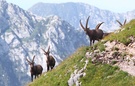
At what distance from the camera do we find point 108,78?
1026 inches

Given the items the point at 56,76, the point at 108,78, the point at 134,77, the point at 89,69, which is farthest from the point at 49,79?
the point at 134,77

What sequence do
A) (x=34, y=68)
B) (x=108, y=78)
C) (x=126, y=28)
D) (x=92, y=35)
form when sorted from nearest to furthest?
(x=108, y=78), (x=126, y=28), (x=92, y=35), (x=34, y=68)

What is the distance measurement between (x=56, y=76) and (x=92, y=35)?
1105 centimetres

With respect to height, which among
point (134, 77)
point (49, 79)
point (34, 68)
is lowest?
point (34, 68)

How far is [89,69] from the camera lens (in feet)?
92.7

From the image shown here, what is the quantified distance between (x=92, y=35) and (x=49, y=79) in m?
11.0

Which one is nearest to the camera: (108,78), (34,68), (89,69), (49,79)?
(108,78)

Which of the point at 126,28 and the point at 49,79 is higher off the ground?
the point at 126,28

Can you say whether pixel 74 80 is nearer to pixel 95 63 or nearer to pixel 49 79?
pixel 95 63

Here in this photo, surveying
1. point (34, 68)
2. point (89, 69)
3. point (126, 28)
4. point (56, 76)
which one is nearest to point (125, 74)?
point (89, 69)

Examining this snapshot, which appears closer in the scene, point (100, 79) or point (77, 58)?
point (100, 79)

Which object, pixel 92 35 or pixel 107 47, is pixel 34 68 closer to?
pixel 92 35

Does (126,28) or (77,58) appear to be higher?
(126,28)

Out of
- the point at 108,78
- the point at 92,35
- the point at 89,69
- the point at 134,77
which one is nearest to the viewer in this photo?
the point at 134,77
